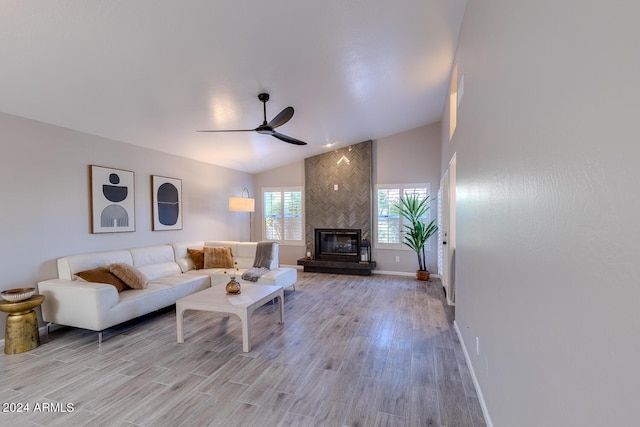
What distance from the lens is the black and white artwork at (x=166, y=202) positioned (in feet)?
16.6

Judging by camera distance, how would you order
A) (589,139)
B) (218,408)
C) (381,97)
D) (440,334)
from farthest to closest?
(381,97) → (440,334) → (218,408) → (589,139)

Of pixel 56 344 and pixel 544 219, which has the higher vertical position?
pixel 544 219

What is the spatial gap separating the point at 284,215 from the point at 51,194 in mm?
4780

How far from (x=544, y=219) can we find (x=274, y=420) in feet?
6.87

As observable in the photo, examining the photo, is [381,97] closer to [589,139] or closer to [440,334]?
[440,334]

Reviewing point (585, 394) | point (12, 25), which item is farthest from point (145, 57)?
point (585, 394)

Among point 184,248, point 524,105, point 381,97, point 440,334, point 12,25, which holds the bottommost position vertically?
point 440,334

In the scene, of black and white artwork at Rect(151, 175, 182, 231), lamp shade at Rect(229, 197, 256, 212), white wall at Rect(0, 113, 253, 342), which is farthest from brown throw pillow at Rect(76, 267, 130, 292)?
lamp shade at Rect(229, 197, 256, 212)

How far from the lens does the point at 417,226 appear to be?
6.04 m

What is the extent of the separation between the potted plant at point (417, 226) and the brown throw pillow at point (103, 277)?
517 centimetres

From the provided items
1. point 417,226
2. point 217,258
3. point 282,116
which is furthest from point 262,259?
point 417,226

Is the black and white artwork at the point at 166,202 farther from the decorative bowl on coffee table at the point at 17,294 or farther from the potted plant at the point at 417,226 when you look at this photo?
the potted plant at the point at 417,226

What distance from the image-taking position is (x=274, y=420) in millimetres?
2025

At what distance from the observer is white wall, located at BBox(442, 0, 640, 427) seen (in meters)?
0.70
